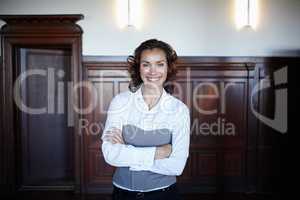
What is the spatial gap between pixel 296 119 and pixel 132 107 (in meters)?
3.01

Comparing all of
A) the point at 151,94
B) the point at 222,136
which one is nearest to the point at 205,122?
the point at 222,136

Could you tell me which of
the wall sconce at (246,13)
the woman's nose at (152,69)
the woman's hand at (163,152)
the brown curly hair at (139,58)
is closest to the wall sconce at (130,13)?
the wall sconce at (246,13)

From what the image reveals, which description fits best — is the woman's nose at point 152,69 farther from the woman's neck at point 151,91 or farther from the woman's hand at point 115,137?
the woman's hand at point 115,137

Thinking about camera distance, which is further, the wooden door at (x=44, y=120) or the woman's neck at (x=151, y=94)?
the wooden door at (x=44, y=120)

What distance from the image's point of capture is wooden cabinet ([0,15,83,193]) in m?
3.70

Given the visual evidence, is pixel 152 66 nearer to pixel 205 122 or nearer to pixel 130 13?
pixel 130 13

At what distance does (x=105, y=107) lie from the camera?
382 centimetres

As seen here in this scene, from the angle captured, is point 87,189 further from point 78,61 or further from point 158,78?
point 158,78

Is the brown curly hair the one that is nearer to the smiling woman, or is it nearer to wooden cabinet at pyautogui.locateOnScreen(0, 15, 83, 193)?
the smiling woman

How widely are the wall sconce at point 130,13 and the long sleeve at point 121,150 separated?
2378 mm

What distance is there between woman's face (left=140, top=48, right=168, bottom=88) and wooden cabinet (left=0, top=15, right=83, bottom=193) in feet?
7.97

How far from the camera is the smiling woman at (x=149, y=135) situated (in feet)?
4.59

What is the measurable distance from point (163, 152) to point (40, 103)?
3.02 metres

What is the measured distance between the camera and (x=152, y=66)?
1.46 meters
